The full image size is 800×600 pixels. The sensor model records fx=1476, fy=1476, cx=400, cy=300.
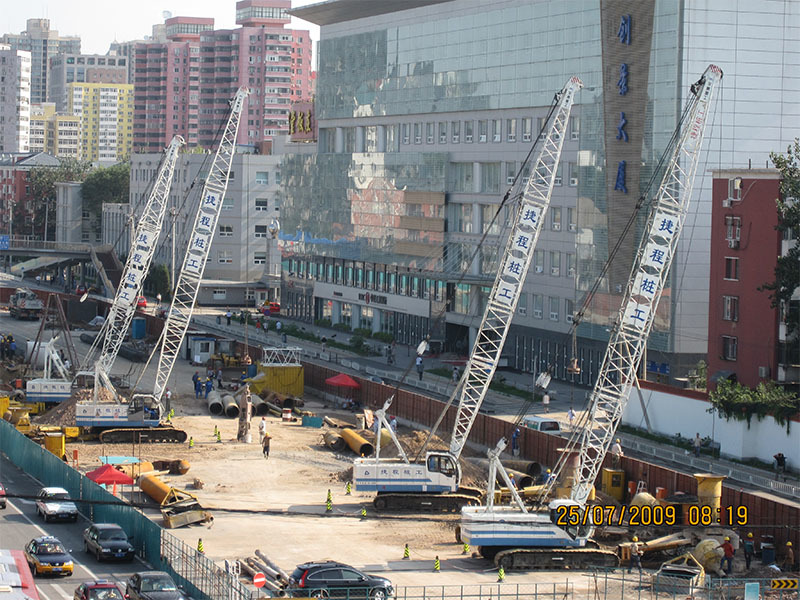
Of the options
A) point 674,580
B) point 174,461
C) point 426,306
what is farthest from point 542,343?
point 674,580

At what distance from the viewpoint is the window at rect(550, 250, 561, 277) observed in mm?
102669

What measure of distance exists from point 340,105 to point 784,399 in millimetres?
76628

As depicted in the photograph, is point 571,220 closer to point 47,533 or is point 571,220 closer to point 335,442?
point 335,442

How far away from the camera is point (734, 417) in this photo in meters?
70.6

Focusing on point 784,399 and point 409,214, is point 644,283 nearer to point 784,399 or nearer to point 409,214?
point 784,399

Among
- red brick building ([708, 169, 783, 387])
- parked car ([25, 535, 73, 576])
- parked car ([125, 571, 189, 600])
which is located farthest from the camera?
red brick building ([708, 169, 783, 387])

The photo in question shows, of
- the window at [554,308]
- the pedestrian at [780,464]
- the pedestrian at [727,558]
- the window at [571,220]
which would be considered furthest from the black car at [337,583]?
the window at [554,308]

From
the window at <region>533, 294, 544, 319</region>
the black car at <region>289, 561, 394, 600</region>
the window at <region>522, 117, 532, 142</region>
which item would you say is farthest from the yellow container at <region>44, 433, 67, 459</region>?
the window at <region>522, 117, 532, 142</region>

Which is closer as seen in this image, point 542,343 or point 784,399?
point 784,399

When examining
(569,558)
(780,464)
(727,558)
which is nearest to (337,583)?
(569,558)

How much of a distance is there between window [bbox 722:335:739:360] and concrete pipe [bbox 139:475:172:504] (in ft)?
105

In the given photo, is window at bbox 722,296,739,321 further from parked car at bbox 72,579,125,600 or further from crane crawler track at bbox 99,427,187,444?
parked car at bbox 72,579,125,600

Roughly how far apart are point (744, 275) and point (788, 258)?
459 centimetres

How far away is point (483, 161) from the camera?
371 ft
